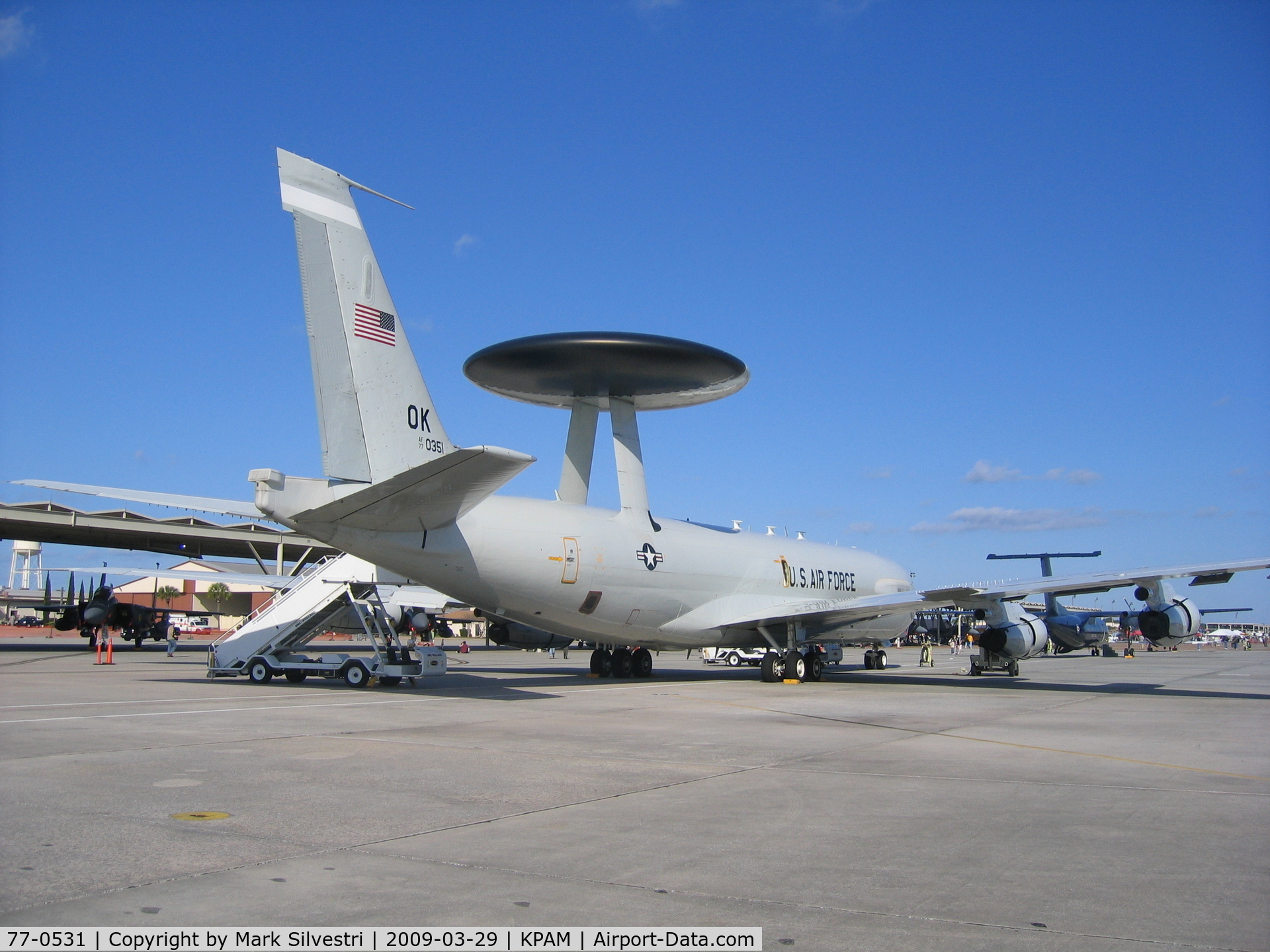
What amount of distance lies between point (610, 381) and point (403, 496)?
41.2 feet

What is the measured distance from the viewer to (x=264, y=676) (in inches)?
858

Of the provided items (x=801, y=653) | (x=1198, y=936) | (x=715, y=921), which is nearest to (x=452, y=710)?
(x=715, y=921)

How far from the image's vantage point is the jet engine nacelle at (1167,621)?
885 inches

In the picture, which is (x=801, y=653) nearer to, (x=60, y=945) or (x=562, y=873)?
(x=562, y=873)

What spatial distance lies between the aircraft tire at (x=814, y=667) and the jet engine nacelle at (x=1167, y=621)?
332 inches

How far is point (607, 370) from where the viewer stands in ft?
87.2

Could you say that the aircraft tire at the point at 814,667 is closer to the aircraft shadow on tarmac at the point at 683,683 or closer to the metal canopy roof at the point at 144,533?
the aircraft shadow on tarmac at the point at 683,683

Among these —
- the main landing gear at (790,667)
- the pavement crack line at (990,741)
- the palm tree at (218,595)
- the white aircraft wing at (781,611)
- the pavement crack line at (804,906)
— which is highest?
the palm tree at (218,595)

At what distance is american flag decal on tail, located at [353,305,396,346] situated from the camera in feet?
54.5

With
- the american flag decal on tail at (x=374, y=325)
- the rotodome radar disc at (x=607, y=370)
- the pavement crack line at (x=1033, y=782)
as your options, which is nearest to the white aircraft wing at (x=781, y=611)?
the rotodome radar disc at (x=607, y=370)

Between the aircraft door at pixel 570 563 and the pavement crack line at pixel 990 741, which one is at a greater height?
the aircraft door at pixel 570 563

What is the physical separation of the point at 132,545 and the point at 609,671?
42.8 metres

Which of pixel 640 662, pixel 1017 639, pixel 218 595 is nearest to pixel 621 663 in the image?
pixel 640 662

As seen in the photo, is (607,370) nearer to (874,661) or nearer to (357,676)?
(357,676)
